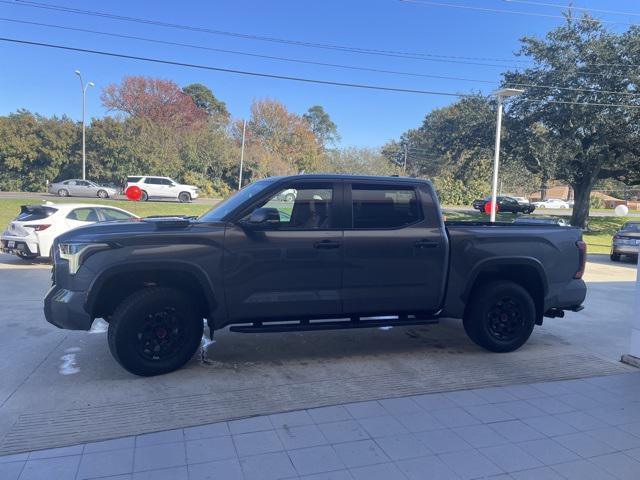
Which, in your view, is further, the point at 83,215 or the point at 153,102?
the point at 153,102

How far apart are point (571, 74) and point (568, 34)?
2.96m

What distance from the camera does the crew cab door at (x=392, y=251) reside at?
4953 mm

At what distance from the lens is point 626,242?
17141 millimetres

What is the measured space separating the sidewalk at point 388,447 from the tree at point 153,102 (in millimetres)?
48335

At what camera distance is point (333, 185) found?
5.04 m

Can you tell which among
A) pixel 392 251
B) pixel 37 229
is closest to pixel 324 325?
pixel 392 251

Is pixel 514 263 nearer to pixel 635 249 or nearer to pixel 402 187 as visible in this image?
pixel 402 187

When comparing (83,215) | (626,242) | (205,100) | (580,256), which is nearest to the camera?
(580,256)

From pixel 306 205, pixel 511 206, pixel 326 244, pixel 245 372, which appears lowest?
pixel 245 372

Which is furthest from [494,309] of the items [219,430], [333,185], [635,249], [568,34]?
[568,34]

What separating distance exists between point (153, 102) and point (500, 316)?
50.4 metres

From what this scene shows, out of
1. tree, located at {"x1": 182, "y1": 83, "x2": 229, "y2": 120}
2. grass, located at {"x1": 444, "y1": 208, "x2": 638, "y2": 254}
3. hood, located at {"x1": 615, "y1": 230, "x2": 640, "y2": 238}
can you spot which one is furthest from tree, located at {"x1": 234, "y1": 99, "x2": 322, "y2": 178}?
hood, located at {"x1": 615, "y1": 230, "x2": 640, "y2": 238}

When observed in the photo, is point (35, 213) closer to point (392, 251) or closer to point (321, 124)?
point (392, 251)

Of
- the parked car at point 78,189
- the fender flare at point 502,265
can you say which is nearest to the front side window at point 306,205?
the fender flare at point 502,265
